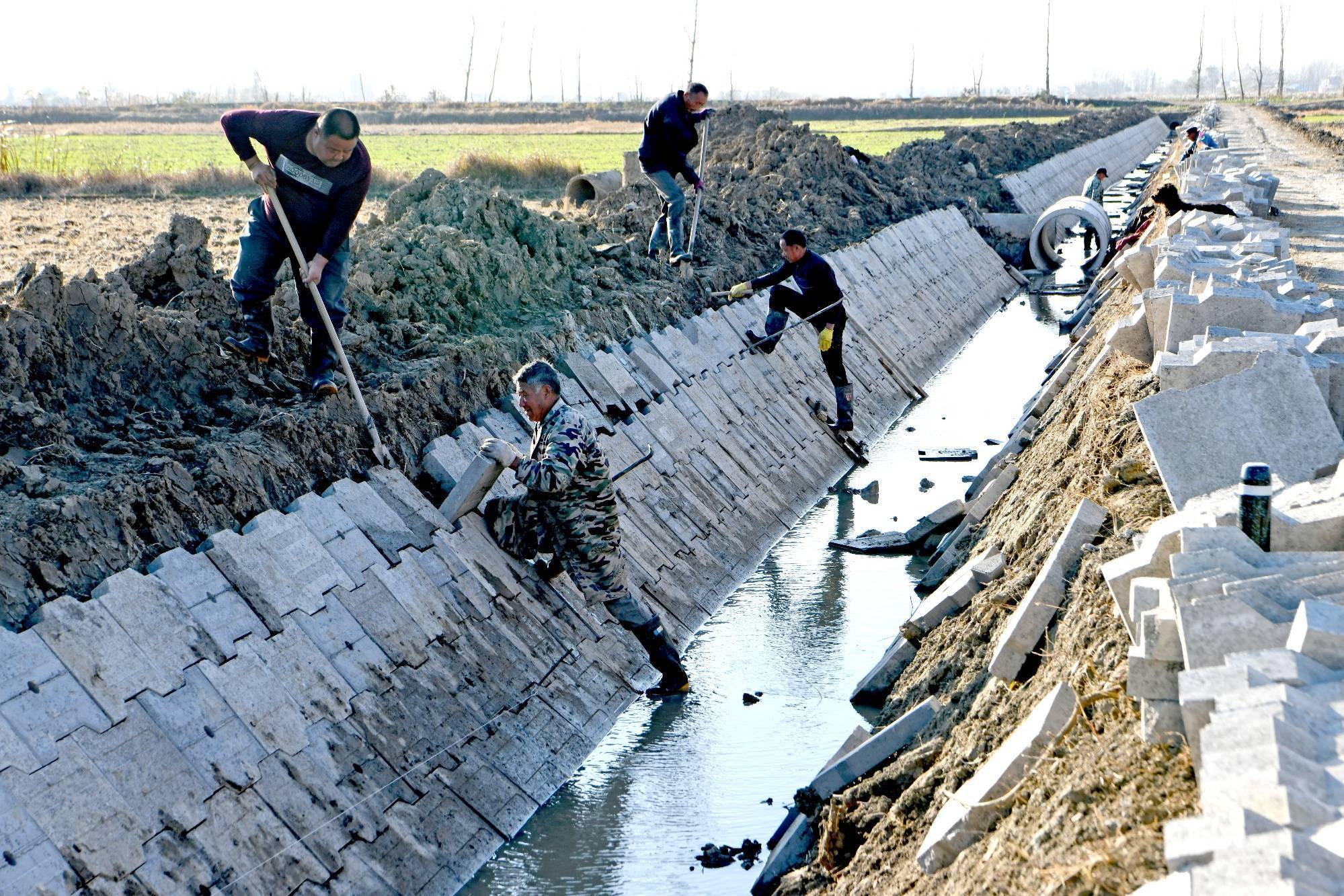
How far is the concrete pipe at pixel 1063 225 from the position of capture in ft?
88.0

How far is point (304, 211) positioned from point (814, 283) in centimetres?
618

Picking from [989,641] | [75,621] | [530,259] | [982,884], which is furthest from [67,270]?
[982,884]

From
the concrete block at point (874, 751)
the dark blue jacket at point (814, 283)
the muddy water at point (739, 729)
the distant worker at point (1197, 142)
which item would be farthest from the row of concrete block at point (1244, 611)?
the distant worker at point (1197, 142)

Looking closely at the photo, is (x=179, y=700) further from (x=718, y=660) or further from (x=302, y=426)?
(x=718, y=660)

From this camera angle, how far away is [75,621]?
602 cm

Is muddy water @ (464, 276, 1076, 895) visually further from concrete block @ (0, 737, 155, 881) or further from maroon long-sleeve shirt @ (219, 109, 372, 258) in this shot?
maroon long-sleeve shirt @ (219, 109, 372, 258)

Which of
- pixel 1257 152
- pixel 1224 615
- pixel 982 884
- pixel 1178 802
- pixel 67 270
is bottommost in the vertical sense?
pixel 982 884

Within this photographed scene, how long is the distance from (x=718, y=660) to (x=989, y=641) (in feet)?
10.1

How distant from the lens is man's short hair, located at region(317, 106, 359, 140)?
8.08 metres

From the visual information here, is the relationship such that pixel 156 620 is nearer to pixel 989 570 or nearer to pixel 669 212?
pixel 989 570

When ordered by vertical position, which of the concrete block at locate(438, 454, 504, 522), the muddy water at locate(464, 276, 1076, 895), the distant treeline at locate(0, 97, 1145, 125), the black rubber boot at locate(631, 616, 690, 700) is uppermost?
the distant treeline at locate(0, 97, 1145, 125)

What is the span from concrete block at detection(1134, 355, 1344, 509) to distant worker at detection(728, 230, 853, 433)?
6524 millimetres

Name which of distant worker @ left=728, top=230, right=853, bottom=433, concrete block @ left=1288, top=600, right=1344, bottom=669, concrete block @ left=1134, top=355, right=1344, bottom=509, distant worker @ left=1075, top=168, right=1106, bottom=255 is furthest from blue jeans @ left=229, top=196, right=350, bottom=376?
distant worker @ left=1075, top=168, right=1106, bottom=255

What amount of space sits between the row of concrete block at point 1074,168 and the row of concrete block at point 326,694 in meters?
27.8
